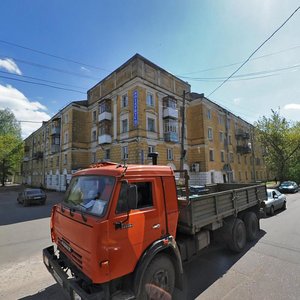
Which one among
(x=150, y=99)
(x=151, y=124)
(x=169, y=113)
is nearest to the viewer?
(x=151, y=124)

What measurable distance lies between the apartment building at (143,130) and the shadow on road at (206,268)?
49.2 ft

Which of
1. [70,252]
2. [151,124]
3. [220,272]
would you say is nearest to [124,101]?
[151,124]

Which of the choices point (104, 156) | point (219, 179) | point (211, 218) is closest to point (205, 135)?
point (219, 179)

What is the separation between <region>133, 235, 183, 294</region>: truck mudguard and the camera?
3165 millimetres

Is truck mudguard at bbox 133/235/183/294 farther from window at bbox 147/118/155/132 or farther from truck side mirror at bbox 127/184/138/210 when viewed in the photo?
window at bbox 147/118/155/132

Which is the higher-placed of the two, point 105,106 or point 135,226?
point 105,106

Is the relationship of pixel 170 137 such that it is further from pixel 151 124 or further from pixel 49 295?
pixel 49 295

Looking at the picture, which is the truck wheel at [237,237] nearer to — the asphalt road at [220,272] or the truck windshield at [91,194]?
the asphalt road at [220,272]

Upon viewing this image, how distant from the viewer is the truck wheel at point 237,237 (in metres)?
5.76

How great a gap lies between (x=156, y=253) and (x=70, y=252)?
1.40 meters

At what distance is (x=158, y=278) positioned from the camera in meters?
3.60

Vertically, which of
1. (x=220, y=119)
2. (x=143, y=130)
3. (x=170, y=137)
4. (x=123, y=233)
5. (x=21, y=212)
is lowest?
(x=21, y=212)

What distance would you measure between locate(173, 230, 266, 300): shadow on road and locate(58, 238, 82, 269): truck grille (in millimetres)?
1908

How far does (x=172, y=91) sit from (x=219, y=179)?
556 inches
